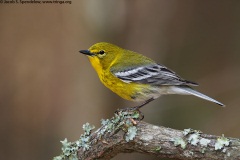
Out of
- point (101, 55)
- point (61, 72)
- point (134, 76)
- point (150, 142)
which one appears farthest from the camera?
point (61, 72)

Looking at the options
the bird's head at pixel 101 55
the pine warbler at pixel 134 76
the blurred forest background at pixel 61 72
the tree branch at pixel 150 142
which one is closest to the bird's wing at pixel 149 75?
the pine warbler at pixel 134 76

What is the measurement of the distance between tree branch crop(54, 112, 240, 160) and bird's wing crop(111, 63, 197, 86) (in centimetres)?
116

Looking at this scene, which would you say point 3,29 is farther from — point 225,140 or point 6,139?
point 225,140

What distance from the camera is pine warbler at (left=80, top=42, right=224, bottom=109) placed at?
5.60 m

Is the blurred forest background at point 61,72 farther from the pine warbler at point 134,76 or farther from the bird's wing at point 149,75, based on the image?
the bird's wing at point 149,75

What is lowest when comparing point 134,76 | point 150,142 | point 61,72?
point 61,72

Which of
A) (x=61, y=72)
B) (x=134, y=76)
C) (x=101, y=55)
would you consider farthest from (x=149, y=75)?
(x=61, y=72)

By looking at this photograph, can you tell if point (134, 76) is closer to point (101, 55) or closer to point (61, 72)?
point (101, 55)

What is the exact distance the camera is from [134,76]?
571 centimetres

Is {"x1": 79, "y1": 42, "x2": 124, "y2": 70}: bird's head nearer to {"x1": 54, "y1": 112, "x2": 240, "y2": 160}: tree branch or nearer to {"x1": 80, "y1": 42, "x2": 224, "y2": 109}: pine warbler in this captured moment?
{"x1": 80, "y1": 42, "x2": 224, "y2": 109}: pine warbler

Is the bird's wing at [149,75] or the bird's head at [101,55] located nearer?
the bird's wing at [149,75]

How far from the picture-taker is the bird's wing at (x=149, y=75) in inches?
222

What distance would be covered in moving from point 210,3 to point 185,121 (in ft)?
7.21

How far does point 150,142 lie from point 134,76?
1636 mm
